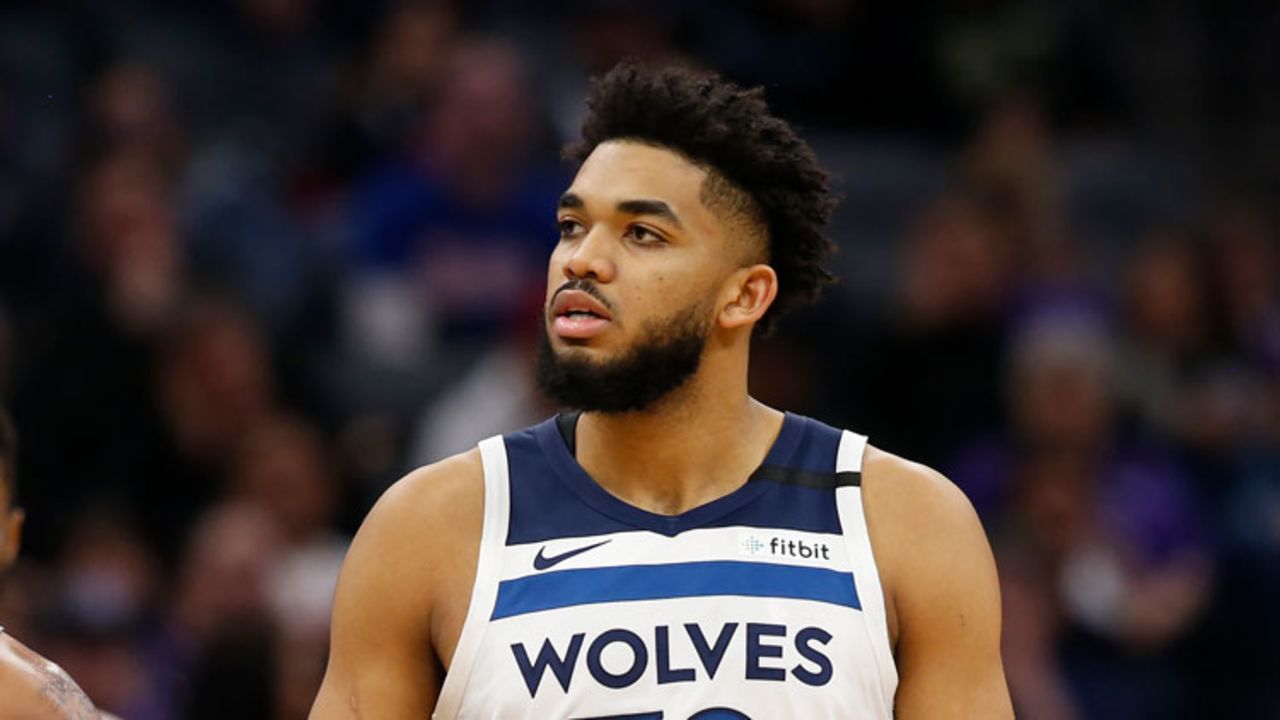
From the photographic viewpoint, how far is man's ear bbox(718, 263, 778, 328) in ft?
17.0

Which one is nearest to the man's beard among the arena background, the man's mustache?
the man's mustache

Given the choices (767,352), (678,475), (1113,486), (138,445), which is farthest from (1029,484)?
(678,475)

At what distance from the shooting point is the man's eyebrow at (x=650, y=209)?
16.6 feet

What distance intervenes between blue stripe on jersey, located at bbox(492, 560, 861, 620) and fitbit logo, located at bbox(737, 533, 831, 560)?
0.10 ft

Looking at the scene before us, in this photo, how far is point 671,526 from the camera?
16.7 feet

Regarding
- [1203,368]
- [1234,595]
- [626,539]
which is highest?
[1203,368]

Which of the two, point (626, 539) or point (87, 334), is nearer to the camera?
point (626, 539)

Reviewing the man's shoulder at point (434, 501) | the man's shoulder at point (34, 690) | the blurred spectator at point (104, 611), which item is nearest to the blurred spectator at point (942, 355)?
the blurred spectator at point (104, 611)

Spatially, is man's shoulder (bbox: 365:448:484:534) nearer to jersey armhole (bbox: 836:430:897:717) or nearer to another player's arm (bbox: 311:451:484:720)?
another player's arm (bbox: 311:451:484:720)

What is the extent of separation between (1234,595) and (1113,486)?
63 centimetres

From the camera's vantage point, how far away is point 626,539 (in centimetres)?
504

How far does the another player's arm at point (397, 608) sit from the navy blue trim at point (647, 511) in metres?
0.25

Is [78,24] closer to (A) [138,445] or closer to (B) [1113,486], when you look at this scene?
(A) [138,445]

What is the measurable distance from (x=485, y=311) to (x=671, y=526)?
4.68 meters
